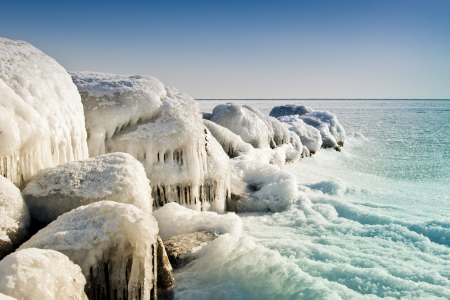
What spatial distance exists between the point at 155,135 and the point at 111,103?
2.27 feet

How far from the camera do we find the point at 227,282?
265 cm

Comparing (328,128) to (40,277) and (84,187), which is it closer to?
(84,187)

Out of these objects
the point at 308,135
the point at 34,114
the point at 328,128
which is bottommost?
the point at 308,135

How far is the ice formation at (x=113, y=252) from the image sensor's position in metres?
1.86

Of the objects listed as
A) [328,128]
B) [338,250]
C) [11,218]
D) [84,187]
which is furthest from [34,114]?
[328,128]

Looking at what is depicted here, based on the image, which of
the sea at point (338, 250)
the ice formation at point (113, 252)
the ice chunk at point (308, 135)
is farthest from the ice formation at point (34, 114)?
the ice chunk at point (308, 135)

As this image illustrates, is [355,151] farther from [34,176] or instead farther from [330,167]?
[34,176]

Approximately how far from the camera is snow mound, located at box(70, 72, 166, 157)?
12.5 ft

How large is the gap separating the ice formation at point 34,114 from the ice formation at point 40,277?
124 centimetres

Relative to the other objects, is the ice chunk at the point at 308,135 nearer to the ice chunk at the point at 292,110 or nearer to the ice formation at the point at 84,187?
the ice chunk at the point at 292,110

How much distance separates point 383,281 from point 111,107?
3.49 metres

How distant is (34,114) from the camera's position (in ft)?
8.99

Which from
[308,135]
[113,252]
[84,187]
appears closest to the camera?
[113,252]

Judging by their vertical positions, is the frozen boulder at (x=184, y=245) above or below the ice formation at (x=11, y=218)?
below
